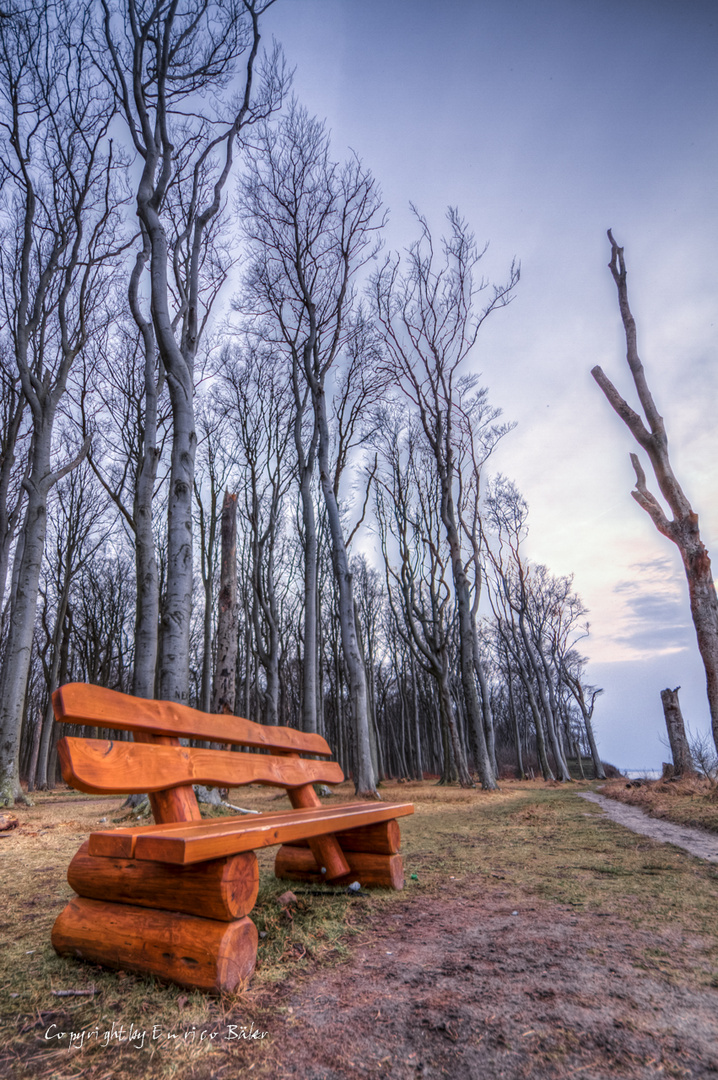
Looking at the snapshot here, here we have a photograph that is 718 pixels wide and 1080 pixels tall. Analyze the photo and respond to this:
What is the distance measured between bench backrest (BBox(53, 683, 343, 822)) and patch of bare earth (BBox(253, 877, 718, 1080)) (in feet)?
3.11

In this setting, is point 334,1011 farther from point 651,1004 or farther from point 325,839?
point 325,839

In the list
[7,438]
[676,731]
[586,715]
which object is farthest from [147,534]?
[586,715]

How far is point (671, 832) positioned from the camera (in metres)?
5.13

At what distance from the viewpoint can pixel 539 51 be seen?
812cm

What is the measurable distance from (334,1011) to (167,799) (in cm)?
116

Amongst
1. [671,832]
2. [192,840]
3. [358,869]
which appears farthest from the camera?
[671,832]

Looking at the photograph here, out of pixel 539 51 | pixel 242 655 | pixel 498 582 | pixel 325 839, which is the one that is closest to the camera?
pixel 325 839

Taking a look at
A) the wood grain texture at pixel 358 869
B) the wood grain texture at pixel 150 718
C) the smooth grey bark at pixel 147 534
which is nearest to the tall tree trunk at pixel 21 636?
the smooth grey bark at pixel 147 534

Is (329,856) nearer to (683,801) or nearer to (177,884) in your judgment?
(177,884)

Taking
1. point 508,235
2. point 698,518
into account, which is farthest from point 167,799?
point 508,235

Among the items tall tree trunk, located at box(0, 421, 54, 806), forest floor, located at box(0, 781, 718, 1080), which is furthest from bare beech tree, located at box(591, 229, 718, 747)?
tall tree trunk, located at box(0, 421, 54, 806)

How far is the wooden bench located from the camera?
1.78m

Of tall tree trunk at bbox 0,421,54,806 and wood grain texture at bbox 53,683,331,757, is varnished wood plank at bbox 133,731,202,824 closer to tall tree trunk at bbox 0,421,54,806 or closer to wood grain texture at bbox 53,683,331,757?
wood grain texture at bbox 53,683,331,757

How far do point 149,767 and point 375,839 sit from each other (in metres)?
1.77
